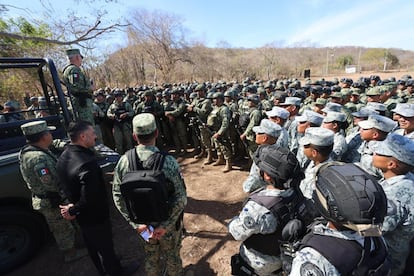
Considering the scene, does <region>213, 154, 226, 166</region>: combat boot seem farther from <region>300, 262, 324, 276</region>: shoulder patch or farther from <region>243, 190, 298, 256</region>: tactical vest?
<region>300, 262, 324, 276</region>: shoulder patch

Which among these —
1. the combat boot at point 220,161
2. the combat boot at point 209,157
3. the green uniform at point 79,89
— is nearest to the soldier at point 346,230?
the green uniform at point 79,89

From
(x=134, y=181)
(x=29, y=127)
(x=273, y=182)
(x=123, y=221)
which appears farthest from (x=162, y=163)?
(x=123, y=221)

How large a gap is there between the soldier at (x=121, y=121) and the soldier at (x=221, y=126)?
2449 mm

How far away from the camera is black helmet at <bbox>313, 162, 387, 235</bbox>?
1.06 metres

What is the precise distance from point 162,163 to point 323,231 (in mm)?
1330

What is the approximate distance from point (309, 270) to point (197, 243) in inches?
100

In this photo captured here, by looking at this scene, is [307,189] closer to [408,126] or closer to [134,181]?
[134,181]

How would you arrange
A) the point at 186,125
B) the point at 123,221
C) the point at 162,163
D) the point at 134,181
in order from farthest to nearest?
the point at 186,125 → the point at 123,221 → the point at 162,163 → the point at 134,181

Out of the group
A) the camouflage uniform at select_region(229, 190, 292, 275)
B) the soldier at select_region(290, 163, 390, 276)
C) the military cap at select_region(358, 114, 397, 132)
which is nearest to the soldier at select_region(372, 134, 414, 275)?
the soldier at select_region(290, 163, 390, 276)

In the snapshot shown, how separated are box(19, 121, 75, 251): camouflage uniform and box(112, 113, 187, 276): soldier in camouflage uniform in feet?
3.26

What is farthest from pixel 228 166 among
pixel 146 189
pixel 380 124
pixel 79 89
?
pixel 146 189

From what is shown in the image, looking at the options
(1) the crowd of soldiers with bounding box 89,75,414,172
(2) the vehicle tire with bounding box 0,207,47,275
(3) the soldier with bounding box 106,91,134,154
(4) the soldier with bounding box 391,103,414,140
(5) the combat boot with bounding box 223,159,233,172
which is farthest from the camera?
(3) the soldier with bounding box 106,91,134,154

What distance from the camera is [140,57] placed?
34.2 metres

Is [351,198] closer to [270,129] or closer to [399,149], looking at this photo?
[399,149]
